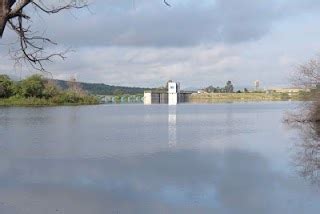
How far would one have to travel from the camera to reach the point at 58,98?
92375 millimetres

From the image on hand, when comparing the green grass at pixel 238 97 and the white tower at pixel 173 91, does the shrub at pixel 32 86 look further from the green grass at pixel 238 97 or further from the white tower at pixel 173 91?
the green grass at pixel 238 97

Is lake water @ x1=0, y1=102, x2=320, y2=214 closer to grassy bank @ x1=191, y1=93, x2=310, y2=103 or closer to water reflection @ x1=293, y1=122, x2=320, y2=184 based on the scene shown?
water reflection @ x1=293, y1=122, x2=320, y2=184

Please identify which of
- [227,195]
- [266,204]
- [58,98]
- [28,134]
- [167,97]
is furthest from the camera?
[167,97]

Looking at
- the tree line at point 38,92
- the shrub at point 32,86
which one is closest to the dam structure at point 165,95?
the tree line at point 38,92

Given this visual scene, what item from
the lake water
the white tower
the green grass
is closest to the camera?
the lake water

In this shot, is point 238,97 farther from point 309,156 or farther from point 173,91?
point 309,156

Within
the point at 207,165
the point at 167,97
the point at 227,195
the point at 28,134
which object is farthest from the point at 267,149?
the point at 167,97

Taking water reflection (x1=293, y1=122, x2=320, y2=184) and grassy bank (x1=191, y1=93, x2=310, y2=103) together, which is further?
grassy bank (x1=191, y1=93, x2=310, y2=103)

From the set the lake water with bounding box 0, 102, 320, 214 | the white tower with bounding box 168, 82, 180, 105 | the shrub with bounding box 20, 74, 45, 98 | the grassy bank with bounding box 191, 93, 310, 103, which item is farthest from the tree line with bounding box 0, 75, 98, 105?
the lake water with bounding box 0, 102, 320, 214

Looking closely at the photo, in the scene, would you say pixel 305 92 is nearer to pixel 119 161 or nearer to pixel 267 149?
pixel 267 149

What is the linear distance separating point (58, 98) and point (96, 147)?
72.3 m

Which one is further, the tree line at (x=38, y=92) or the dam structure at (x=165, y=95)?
the dam structure at (x=165, y=95)

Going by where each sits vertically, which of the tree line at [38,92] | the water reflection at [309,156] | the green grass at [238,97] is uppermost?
the tree line at [38,92]

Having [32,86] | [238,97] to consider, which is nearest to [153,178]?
[32,86]
